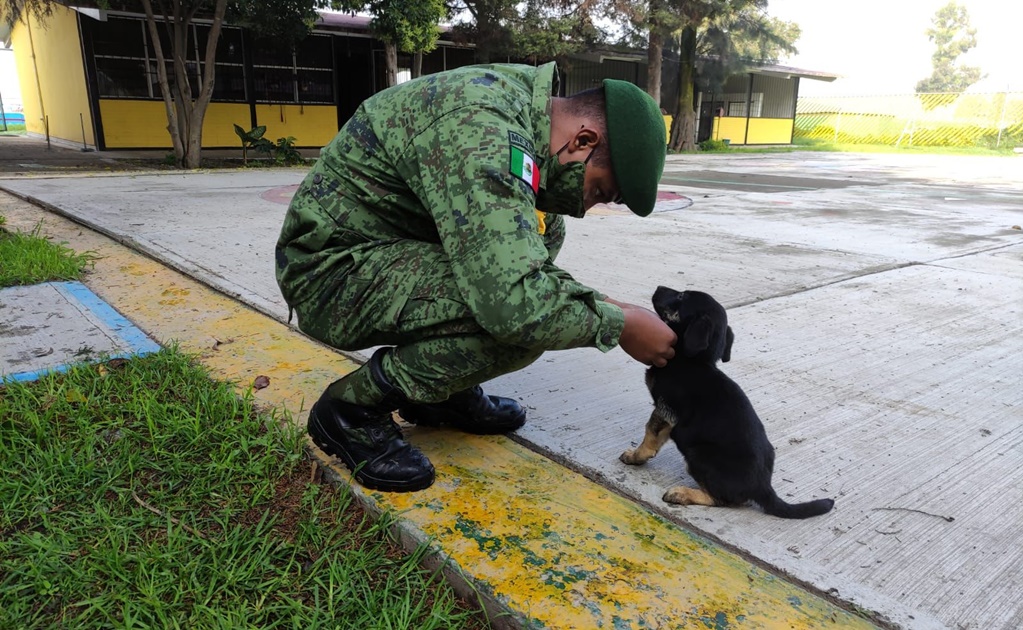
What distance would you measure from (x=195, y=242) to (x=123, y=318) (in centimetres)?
192

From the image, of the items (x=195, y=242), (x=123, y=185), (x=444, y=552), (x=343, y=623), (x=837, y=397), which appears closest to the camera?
(x=343, y=623)

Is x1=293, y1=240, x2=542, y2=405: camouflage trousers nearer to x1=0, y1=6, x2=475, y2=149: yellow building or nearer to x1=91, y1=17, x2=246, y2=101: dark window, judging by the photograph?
x1=0, y1=6, x2=475, y2=149: yellow building

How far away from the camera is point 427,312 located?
167 cm

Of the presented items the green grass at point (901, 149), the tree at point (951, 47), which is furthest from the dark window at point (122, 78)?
the tree at point (951, 47)

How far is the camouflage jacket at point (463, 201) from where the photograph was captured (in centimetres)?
146

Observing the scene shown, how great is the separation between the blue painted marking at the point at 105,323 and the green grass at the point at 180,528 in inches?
6.8

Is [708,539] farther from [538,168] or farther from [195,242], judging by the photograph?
[195,242]

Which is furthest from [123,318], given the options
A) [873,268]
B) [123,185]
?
[123,185]

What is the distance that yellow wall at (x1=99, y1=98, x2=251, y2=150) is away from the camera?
52.8ft

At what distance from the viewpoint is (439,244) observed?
1.79m

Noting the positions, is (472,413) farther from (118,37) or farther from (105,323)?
(118,37)

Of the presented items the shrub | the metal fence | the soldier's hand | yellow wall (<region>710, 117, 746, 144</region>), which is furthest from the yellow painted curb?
the metal fence

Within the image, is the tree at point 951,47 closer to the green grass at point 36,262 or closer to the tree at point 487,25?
the tree at point 487,25

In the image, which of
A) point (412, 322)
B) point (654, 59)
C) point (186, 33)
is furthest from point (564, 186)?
point (654, 59)
